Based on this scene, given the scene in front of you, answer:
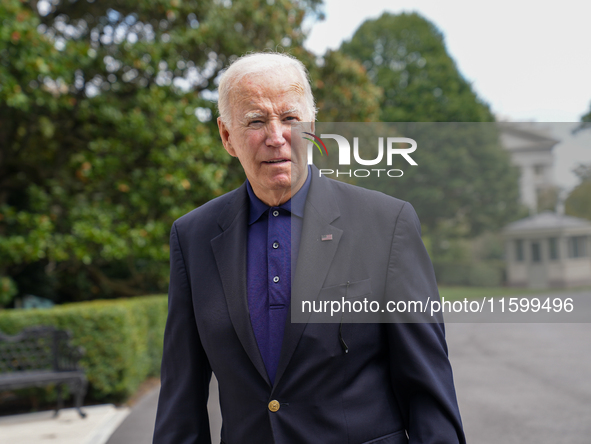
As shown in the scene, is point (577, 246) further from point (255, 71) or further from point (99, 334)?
point (99, 334)

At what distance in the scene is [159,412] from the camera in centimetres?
201

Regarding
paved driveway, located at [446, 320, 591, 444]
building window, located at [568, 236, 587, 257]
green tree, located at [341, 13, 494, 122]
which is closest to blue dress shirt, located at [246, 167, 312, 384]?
building window, located at [568, 236, 587, 257]

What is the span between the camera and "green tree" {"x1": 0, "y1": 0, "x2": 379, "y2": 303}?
9.10 meters

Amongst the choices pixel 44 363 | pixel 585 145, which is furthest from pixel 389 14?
pixel 585 145

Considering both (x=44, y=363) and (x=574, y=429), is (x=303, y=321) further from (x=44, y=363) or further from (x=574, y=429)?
(x=44, y=363)

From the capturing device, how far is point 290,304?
5.86 feet

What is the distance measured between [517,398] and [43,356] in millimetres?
6447

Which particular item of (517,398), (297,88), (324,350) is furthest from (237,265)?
(517,398)

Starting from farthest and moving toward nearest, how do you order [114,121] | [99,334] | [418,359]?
[114,121]
[99,334]
[418,359]

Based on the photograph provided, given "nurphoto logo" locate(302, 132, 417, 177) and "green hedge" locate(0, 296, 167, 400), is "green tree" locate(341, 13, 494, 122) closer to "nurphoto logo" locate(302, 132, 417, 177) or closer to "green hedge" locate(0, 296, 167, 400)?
"green hedge" locate(0, 296, 167, 400)

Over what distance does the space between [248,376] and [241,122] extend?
777 millimetres

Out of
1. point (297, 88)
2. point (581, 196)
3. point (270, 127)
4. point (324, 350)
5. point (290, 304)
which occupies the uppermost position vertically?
point (297, 88)

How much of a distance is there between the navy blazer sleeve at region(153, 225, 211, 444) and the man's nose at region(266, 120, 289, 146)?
21.4 inches

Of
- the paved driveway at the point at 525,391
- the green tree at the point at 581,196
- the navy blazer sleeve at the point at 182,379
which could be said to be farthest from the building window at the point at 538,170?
the paved driveway at the point at 525,391
